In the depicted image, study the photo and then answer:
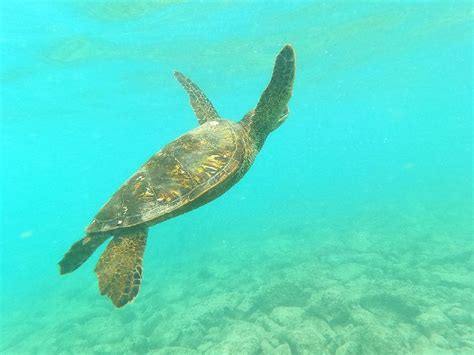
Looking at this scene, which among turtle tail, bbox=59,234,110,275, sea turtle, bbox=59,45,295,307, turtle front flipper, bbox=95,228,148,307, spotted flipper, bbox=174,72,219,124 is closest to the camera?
turtle front flipper, bbox=95,228,148,307

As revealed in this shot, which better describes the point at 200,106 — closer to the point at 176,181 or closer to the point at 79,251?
the point at 176,181

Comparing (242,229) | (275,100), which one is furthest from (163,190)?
(242,229)

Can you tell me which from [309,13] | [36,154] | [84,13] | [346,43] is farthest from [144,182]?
[36,154]

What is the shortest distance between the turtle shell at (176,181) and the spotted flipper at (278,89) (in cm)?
67

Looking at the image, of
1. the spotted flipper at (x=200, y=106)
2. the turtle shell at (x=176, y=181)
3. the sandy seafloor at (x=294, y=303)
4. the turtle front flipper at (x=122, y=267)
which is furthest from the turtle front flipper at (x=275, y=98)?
the sandy seafloor at (x=294, y=303)

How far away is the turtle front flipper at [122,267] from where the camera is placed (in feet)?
14.1

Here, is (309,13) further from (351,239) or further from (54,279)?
(54,279)

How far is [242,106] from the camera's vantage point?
195 ft

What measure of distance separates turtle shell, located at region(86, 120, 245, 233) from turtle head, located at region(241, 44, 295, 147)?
2.16 ft

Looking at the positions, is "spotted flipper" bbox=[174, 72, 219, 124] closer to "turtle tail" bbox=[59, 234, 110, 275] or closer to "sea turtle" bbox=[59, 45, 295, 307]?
"sea turtle" bbox=[59, 45, 295, 307]

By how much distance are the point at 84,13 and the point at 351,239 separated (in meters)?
19.6

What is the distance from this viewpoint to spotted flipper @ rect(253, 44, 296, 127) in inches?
181

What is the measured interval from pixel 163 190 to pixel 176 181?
0.75ft

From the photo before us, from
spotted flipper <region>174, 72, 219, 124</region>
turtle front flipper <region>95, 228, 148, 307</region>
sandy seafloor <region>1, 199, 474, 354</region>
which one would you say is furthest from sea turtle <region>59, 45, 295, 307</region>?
sandy seafloor <region>1, 199, 474, 354</region>
